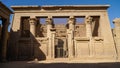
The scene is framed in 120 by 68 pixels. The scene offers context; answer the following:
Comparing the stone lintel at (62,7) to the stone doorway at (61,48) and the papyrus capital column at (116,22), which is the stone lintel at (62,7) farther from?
the stone doorway at (61,48)

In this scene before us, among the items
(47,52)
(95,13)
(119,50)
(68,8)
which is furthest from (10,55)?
(119,50)

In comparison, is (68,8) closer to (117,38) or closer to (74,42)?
(74,42)

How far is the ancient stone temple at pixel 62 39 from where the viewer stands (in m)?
20.2

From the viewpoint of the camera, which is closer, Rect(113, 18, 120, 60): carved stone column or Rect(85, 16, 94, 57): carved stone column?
Rect(85, 16, 94, 57): carved stone column

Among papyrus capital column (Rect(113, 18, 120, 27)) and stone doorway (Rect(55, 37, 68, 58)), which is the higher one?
papyrus capital column (Rect(113, 18, 120, 27))

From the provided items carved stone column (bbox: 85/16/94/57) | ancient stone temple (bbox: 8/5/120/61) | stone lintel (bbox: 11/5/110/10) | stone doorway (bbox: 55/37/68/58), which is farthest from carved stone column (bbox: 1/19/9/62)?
carved stone column (bbox: 85/16/94/57)

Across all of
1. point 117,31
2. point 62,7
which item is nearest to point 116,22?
point 117,31

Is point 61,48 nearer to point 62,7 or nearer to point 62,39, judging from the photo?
point 62,39

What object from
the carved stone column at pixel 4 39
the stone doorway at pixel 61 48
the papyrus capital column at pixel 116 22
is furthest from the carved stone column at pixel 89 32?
the carved stone column at pixel 4 39

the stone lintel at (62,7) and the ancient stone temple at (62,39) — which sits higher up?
the stone lintel at (62,7)

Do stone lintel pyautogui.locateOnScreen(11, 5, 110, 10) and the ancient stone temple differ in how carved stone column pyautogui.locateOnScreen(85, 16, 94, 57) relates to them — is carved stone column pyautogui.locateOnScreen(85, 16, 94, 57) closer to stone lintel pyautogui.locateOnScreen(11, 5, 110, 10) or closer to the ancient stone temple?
the ancient stone temple

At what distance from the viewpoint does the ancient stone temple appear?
20156 mm

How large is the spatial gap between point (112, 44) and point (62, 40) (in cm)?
563

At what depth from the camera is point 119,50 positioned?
21.0 m
